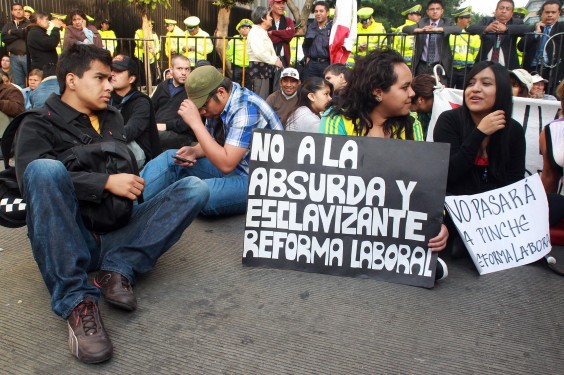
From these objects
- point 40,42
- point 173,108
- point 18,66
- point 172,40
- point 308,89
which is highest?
point 172,40

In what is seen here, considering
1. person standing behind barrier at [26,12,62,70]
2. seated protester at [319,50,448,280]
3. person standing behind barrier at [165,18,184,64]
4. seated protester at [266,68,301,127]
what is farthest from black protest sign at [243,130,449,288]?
person standing behind barrier at [26,12,62,70]

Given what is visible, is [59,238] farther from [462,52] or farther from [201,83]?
[462,52]

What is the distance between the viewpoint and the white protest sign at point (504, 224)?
11.5 feet

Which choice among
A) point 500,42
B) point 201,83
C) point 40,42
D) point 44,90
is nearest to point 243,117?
point 201,83

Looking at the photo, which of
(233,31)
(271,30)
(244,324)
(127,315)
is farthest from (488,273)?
(233,31)

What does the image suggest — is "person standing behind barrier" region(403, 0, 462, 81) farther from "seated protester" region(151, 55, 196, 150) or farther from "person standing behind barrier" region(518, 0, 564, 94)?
"seated protester" region(151, 55, 196, 150)

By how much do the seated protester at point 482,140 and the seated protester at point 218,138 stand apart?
4.44 feet

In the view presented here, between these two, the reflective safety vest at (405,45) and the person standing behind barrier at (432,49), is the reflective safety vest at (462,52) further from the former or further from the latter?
the reflective safety vest at (405,45)

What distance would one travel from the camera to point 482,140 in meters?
3.62

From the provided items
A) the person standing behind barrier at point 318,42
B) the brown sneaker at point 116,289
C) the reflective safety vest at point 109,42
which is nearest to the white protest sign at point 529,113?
the person standing behind barrier at point 318,42

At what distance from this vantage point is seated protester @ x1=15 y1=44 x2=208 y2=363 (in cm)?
255

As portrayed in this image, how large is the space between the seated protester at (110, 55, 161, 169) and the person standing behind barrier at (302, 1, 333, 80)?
333 cm

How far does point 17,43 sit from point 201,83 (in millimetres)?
8191

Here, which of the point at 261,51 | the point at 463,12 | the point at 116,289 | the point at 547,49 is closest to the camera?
the point at 116,289
